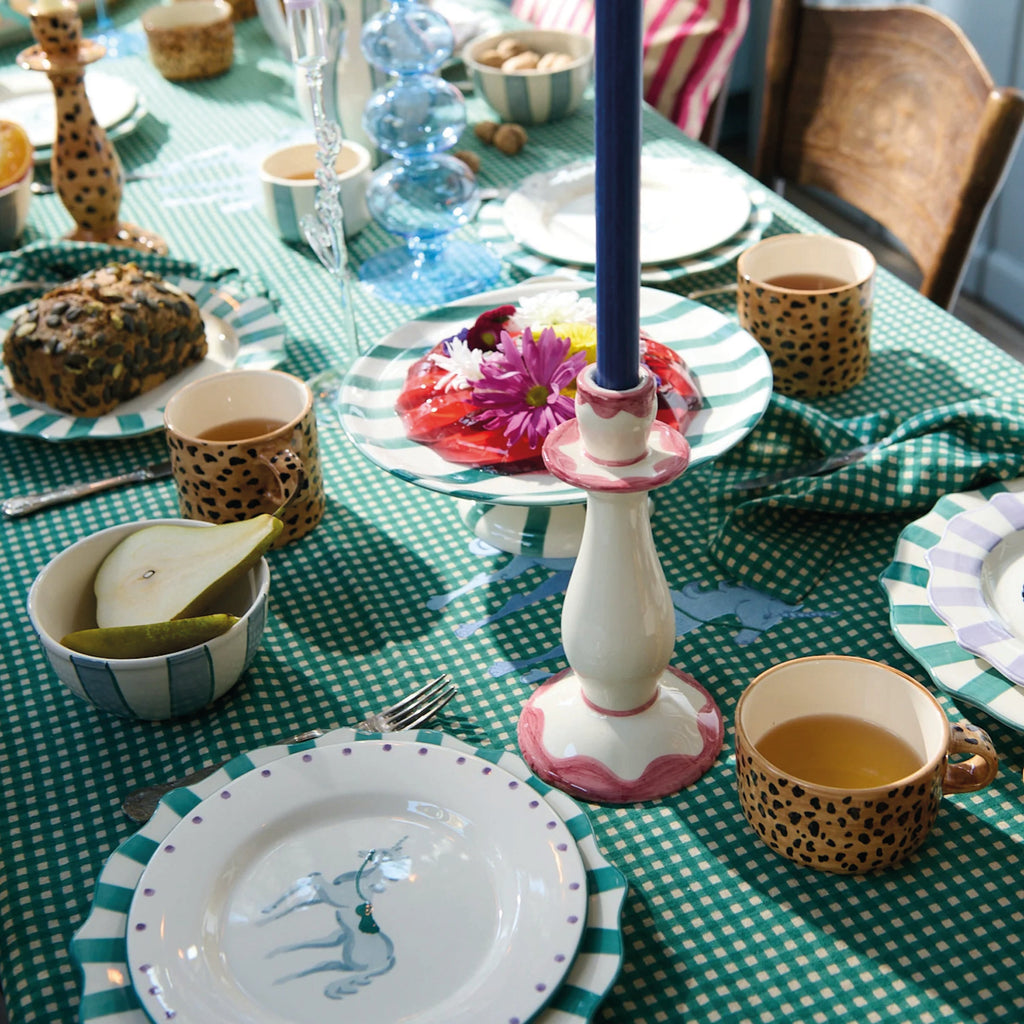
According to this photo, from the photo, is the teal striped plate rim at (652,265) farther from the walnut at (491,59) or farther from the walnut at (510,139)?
the walnut at (491,59)

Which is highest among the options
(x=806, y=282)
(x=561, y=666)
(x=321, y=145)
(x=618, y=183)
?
(x=618, y=183)

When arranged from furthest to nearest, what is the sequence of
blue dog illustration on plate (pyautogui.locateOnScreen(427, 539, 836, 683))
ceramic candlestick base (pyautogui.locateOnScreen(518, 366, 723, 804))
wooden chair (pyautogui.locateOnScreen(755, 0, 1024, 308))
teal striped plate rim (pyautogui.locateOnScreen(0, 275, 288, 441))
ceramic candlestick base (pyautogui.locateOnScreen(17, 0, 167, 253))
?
wooden chair (pyautogui.locateOnScreen(755, 0, 1024, 308)) < ceramic candlestick base (pyautogui.locateOnScreen(17, 0, 167, 253)) < teal striped plate rim (pyautogui.locateOnScreen(0, 275, 288, 441)) < blue dog illustration on plate (pyautogui.locateOnScreen(427, 539, 836, 683)) < ceramic candlestick base (pyautogui.locateOnScreen(518, 366, 723, 804))

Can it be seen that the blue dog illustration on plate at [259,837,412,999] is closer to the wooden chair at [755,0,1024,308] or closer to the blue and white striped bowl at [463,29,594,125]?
the wooden chair at [755,0,1024,308]

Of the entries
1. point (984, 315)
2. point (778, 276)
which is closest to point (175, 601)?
point (778, 276)

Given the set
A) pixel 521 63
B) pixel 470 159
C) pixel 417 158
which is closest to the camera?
pixel 417 158

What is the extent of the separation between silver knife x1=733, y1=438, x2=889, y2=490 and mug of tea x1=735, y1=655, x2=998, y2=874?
281 millimetres

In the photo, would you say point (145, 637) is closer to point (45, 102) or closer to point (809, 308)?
point (809, 308)

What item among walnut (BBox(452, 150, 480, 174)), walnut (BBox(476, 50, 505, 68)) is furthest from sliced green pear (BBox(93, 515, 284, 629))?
walnut (BBox(476, 50, 505, 68))

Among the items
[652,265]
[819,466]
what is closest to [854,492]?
[819,466]

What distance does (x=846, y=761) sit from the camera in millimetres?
686

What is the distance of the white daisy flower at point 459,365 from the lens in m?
0.88

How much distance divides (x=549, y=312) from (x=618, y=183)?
1.26ft

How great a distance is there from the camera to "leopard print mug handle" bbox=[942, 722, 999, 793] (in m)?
0.65

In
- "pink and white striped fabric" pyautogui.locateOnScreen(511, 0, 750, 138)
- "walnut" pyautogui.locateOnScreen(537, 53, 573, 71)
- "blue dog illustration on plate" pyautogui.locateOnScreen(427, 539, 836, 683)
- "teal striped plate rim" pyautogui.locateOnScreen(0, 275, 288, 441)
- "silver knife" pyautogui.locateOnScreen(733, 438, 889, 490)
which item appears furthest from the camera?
"pink and white striped fabric" pyautogui.locateOnScreen(511, 0, 750, 138)
